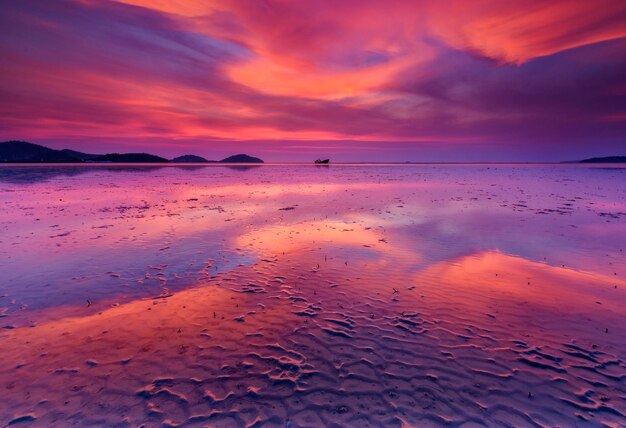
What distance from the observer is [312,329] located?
30.3 feet

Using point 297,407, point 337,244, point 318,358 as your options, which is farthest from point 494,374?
point 337,244

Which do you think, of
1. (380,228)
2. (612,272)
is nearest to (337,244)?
(380,228)

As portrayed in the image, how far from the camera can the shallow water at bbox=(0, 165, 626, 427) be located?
634 centimetres

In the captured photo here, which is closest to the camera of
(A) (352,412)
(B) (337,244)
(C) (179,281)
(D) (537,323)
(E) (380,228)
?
(A) (352,412)

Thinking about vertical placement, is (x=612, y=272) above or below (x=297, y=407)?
above

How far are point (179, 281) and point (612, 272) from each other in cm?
1976

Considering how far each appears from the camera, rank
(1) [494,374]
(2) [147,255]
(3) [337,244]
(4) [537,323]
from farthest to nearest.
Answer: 1. (3) [337,244]
2. (2) [147,255]
3. (4) [537,323]
4. (1) [494,374]

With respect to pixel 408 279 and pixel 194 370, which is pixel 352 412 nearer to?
pixel 194 370

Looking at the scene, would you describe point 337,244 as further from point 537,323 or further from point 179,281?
point 537,323

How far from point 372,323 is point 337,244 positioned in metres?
8.47

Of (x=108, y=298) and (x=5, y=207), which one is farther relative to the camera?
(x=5, y=207)

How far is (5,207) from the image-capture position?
94.9 ft

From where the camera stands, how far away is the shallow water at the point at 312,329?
6336 mm

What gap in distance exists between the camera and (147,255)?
1545 centimetres
